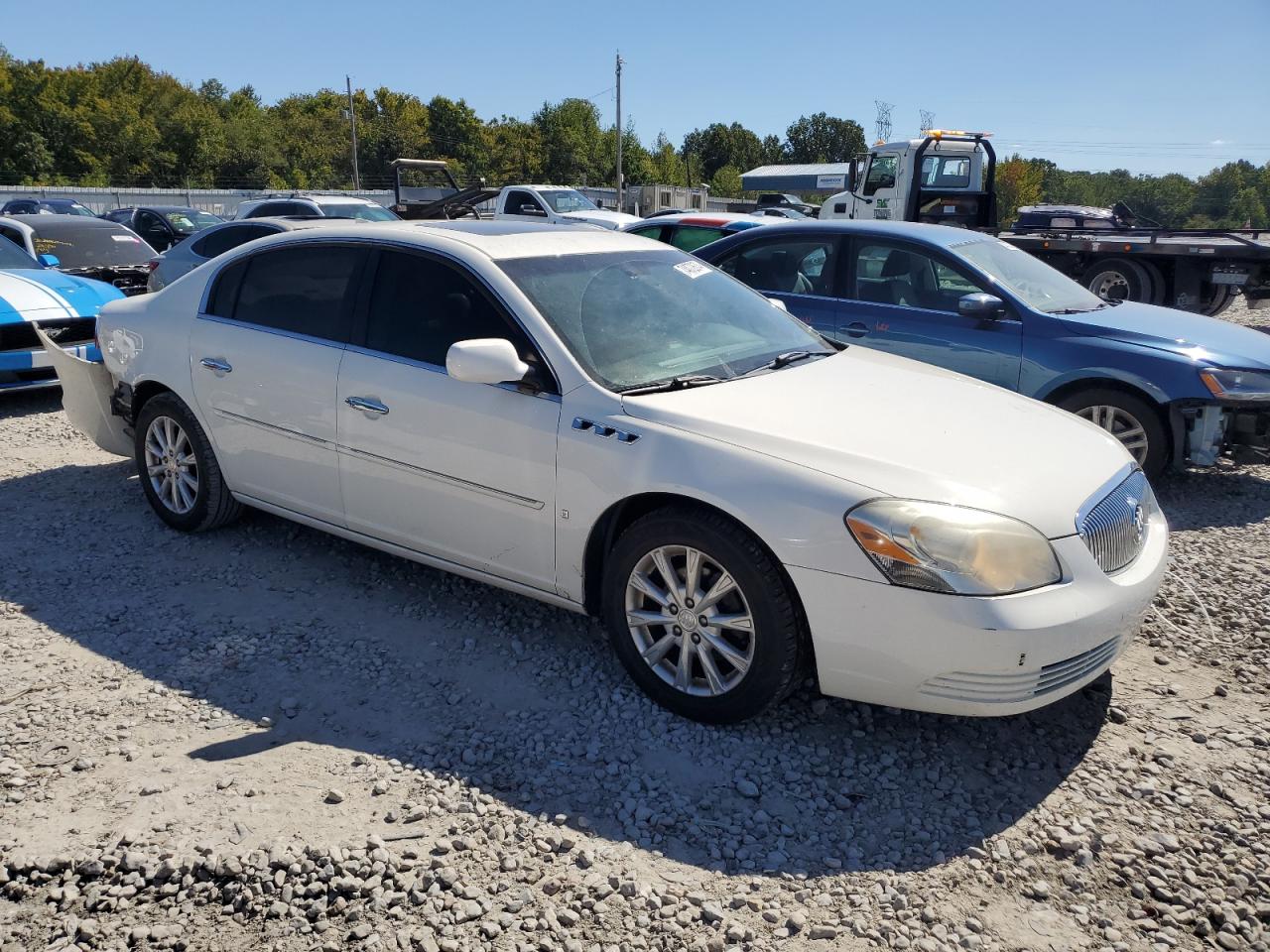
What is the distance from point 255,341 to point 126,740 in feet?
6.47

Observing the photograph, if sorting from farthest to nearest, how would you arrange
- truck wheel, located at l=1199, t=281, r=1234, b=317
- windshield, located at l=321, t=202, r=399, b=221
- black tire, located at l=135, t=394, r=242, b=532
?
windshield, located at l=321, t=202, r=399, b=221, truck wheel, located at l=1199, t=281, r=1234, b=317, black tire, located at l=135, t=394, r=242, b=532

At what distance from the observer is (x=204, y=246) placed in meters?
10.1

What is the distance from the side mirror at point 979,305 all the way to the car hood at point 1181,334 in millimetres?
443

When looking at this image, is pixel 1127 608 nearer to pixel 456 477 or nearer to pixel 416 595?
pixel 456 477

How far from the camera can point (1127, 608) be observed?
3.19 metres

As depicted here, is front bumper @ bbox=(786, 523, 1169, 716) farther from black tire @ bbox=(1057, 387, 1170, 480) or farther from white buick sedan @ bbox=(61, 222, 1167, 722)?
black tire @ bbox=(1057, 387, 1170, 480)

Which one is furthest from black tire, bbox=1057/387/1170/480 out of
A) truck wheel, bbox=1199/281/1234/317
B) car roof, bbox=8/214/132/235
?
car roof, bbox=8/214/132/235

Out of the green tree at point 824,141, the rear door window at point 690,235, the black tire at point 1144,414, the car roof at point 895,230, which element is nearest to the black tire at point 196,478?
the car roof at point 895,230

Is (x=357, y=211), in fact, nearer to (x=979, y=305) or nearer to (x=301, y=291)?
(x=979, y=305)

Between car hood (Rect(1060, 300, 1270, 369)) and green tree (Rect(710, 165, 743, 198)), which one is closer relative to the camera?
car hood (Rect(1060, 300, 1270, 369))

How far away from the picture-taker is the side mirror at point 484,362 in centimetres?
352

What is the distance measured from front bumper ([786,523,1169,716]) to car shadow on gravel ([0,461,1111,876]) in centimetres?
30

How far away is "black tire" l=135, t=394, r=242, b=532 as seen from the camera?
4.94 meters

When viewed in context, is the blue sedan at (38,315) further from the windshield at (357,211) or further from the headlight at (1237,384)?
the windshield at (357,211)
